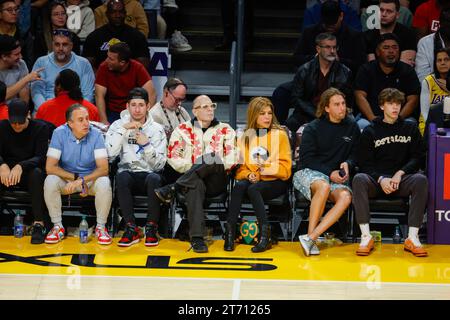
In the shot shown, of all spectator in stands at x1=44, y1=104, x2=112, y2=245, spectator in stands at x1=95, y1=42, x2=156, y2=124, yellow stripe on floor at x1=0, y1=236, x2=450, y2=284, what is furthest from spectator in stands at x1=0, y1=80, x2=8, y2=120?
yellow stripe on floor at x1=0, y1=236, x2=450, y2=284

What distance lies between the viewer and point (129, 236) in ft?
31.1

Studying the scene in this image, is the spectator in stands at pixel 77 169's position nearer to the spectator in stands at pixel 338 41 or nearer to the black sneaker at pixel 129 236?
the black sneaker at pixel 129 236

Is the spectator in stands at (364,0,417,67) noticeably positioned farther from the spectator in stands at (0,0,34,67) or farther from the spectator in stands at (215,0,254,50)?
the spectator in stands at (0,0,34,67)

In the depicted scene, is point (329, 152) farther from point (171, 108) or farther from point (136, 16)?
point (136, 16)

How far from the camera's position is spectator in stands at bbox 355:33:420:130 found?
10.7 metres

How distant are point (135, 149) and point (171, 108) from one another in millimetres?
793

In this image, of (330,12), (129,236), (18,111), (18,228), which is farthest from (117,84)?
(330,12)

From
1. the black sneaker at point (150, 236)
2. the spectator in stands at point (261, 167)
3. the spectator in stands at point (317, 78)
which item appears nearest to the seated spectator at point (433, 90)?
the spectator in stands at point (317, 78)

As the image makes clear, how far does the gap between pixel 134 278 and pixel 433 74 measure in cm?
401

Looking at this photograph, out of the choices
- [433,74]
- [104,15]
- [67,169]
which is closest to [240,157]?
[67,169]

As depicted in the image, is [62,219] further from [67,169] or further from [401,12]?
[401,12]

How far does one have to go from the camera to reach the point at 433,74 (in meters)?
10.6

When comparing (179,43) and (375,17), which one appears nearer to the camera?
(375,17)

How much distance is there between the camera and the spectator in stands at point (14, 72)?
35.7ft
